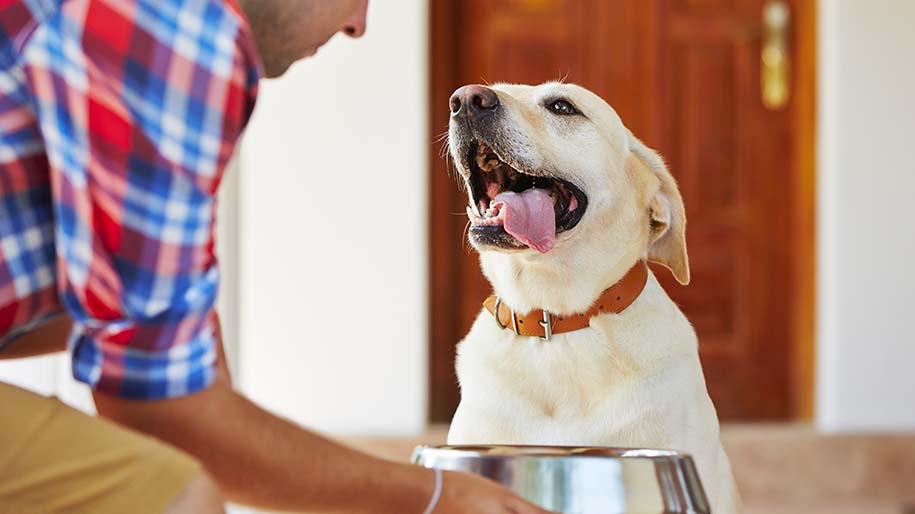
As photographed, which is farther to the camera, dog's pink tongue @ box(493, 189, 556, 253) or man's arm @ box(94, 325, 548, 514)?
dog's pink tongue @ box(493, 189, 556, 253)

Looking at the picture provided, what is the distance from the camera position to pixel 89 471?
1.04 metres

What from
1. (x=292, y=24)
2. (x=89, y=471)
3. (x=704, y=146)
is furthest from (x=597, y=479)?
(x=704, y=146)

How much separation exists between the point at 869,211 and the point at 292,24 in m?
3.72

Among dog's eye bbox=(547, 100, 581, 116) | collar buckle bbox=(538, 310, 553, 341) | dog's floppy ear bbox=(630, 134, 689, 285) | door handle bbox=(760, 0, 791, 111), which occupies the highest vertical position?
dog's eye bbox=(547, 100, 581, 116)

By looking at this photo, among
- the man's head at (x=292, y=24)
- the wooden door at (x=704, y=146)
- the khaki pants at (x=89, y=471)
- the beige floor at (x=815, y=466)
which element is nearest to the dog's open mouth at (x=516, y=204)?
the man's head at (x=292, y=24)

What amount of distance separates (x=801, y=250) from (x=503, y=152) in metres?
3.40

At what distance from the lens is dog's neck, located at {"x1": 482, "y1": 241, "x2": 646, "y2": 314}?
1.73m

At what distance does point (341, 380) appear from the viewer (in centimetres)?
462

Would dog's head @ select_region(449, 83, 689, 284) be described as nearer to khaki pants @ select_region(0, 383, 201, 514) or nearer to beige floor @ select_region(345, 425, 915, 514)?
khaki pants @ select_region(0, 383, 201, 514)

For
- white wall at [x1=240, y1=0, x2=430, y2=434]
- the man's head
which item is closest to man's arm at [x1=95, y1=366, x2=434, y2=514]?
the man's head

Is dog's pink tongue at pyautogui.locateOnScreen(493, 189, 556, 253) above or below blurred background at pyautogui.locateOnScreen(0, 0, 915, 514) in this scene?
above

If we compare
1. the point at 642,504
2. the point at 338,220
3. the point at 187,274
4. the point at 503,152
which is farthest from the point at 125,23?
the point at 338,220

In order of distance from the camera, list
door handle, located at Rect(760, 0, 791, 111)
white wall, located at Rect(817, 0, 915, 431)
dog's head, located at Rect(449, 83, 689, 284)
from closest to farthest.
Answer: dog's head, located at Rect(449, 83, 689, 284) → white wall, located at Rect(817, 0, 915, 431) → door handle, located at Rect(760, 0, 791, 111)

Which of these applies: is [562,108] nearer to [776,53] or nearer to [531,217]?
[531,217]
